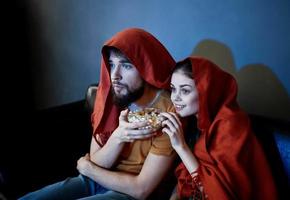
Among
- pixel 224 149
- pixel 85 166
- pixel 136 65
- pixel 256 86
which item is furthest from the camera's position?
pixel 256 86

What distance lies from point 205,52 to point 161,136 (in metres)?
0.68

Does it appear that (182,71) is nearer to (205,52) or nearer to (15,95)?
(205,52)

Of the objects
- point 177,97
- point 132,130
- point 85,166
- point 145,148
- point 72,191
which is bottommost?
point 72,191

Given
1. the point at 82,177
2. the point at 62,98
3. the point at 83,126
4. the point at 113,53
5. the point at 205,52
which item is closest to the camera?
the point at 113,53

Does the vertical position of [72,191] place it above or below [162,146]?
below

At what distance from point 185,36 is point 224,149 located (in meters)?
0.92

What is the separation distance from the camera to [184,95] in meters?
1.36

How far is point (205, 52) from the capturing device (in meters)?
1.95

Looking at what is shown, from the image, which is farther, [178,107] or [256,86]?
[256,86]

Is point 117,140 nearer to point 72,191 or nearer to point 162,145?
point 162,145

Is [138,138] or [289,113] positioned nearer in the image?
[138,138]

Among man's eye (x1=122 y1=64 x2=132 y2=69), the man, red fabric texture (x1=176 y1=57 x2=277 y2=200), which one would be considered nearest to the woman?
red fabric texture (x1=176 y1=57 x2=277 y2=200)

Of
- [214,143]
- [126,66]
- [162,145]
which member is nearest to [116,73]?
[126,66]

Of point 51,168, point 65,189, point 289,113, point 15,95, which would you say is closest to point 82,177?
point 65,189
